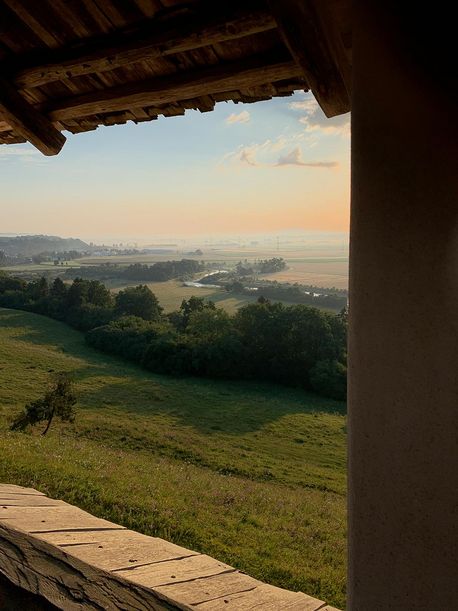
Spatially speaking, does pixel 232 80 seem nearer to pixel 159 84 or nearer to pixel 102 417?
pixel 159 84

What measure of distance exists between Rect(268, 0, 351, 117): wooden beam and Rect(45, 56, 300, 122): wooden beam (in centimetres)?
21

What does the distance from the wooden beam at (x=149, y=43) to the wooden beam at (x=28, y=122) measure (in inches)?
7.7

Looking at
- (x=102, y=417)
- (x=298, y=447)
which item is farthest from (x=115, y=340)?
(x=298, y=447)

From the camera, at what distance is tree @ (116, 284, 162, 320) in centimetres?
A: 5909

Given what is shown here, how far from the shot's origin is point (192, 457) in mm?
22547

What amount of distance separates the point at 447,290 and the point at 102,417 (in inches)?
1133

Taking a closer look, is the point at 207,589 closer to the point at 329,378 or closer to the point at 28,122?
the point at 28,122

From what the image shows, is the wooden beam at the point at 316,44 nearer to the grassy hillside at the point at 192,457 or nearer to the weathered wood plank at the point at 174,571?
the weathered wood plank at the point at 174,571

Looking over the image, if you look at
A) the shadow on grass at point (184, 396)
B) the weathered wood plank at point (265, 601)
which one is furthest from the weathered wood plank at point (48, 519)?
the shadow on grass at point (184, 396)

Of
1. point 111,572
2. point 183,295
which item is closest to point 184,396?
point 111,572

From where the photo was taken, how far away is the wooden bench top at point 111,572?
1758 millimetres

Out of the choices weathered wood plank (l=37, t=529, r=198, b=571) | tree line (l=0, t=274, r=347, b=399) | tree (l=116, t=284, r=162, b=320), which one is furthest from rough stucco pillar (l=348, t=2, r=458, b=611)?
tree (l=116, t=284, r=162, b=320)

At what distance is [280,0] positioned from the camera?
181 cm

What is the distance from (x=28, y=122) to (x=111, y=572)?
2908 mm
